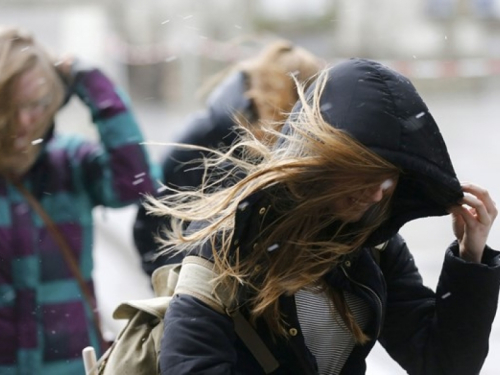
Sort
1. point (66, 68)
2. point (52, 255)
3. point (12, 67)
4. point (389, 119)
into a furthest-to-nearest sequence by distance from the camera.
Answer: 1. point (66, 68)
2. point (52, 255)
3. point (12, 67)
4. point (389, 119)

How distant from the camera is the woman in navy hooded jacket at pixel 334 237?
1885mm

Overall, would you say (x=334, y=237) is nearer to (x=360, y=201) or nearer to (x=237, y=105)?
(x=360, y=201)

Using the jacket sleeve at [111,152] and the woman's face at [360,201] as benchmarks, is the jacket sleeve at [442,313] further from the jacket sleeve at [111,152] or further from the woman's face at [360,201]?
the jacket sleeve at [111,152]

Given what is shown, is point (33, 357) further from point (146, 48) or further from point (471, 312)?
point (146, 48)

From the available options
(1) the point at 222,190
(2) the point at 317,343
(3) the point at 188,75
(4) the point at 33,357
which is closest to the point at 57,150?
(4) the point at 33,357

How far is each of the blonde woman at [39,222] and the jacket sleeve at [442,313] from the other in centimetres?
119

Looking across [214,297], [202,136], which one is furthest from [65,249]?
[214,297]

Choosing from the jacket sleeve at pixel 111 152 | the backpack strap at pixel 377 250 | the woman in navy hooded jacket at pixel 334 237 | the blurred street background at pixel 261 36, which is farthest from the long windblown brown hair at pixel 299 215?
the blurred street background at pixel 261 36

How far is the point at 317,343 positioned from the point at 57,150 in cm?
150

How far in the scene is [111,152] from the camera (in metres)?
3.41

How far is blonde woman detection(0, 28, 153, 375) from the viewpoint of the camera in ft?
9.79

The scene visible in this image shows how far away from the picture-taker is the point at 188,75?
14.3 metres

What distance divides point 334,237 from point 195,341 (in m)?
0.35

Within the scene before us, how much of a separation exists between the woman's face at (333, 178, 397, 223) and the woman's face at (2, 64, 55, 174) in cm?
138
